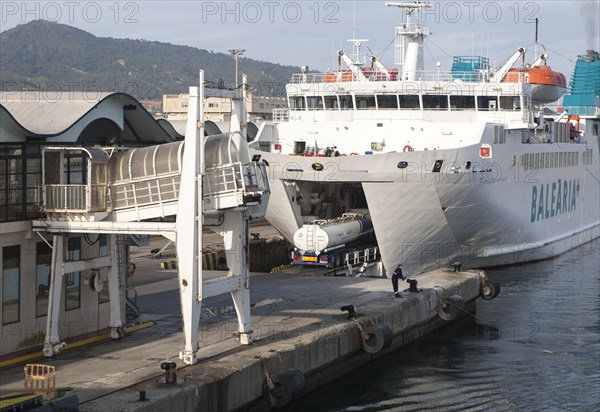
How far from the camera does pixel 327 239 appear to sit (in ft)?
106

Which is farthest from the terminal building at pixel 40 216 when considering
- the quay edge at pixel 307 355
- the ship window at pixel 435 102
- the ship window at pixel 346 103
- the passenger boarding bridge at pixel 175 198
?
the ship window at pixel 435 102

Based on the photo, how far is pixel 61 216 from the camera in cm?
1945

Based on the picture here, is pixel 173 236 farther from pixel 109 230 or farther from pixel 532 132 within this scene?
pixel 532 132

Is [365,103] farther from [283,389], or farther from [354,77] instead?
[283,389]

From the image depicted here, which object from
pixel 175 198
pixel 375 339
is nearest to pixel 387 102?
pixel 375 339

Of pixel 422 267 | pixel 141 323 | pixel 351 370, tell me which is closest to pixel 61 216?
pixel 141 323

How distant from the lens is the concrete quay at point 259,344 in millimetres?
17016

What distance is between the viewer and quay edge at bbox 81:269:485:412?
16.6m

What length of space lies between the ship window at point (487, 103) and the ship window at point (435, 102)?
1372 millimetres

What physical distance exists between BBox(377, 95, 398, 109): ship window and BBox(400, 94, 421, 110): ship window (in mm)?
249

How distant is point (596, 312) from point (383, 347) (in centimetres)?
1091

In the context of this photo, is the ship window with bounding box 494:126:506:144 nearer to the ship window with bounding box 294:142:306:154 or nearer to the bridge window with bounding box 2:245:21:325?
the ship window with bounding box 294:142:306:154

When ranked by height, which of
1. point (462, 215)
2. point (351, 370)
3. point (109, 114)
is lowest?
point (351, 370)

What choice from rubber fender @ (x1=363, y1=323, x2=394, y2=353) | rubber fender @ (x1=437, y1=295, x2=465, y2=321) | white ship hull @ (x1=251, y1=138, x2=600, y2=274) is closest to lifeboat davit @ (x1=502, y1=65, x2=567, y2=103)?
white ship hull @ (x1=251, y1=138, x2=600, y2=274)
